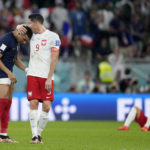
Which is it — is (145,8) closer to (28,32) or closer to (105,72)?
(105,72)

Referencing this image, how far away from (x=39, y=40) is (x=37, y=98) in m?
1.04

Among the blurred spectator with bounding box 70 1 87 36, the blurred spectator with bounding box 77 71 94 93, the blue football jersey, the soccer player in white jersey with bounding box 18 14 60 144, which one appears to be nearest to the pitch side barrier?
the blurred spectator with bounding box 77 71 94 93

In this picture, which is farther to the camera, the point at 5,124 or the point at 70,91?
the point at 70,91

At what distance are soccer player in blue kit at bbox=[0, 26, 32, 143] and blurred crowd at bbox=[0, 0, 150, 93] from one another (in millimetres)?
9265

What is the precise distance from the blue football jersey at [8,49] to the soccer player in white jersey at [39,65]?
28cm

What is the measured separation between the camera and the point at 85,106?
20047 mm

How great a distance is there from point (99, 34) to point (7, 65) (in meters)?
11.1

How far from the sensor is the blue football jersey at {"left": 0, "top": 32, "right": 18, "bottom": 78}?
11.4 meters

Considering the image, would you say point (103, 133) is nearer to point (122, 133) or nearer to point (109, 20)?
point (122, 133)

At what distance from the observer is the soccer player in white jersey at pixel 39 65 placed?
11.3 meters

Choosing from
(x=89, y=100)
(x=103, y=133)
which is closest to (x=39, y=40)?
(x=103, y=133)

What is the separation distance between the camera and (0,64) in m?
11.3

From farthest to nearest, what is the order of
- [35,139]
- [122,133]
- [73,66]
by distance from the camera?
[73,66] → [122,133] → [35,139]

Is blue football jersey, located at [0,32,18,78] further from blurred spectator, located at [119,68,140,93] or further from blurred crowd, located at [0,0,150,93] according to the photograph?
blurred spectator, located at [119,68,140,93]
